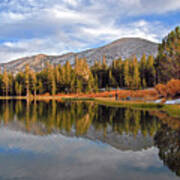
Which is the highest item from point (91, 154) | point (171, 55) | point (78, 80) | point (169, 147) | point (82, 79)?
point (171, 55)

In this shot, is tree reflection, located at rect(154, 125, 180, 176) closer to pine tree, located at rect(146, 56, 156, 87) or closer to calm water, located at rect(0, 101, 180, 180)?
calm water, located at rect(0, 101, 180, 180)

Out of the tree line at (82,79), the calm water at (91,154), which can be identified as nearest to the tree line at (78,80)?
the tree line at (82,79)

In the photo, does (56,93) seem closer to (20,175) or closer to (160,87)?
(160,87)

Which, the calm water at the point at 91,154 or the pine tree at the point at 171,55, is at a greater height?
the pine tree at the point at 171,55

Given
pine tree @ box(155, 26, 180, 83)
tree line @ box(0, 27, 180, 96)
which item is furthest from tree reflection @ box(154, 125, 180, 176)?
tree line @ box(0, 27, 180, 96)

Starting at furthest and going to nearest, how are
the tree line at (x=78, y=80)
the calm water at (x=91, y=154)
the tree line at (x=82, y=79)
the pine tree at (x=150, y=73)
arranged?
1. the pine tree at (x=150, y=73)
2. the tree line at (x=78, y=80)
3. the tree line at (x=82, y=79)
4. the calm water at (x=91, y=154)

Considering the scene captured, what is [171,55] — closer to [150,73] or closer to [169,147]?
[150,73]

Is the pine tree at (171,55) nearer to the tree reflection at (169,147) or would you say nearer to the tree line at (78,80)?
the tree line at (78,80)

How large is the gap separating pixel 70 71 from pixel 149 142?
84376mm

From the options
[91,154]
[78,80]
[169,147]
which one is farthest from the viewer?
[78,80]

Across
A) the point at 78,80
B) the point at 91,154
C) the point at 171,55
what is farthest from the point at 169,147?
the point at 78,80

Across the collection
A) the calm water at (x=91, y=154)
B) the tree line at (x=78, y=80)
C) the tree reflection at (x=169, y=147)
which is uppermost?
the tree line at (x=78, y=80)

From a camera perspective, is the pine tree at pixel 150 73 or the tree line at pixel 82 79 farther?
the pine tree at pixel 150 73

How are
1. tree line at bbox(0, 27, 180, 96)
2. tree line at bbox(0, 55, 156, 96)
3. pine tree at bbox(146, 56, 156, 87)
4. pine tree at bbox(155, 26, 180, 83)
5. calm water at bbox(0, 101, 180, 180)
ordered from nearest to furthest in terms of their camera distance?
calm water at bbox(0, 101, 180, 180), pine tree at bbox(155, 26, 180, 83), tree line at bbox(0, 27, 180, 96), tree line at bbox(0, 55, 156, 96), pine tree at bbox(146, 56, 156, 87)
